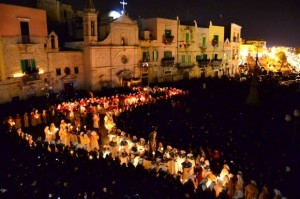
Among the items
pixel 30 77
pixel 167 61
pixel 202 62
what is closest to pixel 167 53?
pixel 167 61

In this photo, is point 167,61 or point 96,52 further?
point 167,61

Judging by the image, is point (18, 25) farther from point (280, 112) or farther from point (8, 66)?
point (280, 112)

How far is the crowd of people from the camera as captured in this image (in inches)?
388

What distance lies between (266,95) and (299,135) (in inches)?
384

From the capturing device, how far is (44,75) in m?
27.7

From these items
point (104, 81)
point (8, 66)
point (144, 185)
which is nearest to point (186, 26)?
point (104, 81)

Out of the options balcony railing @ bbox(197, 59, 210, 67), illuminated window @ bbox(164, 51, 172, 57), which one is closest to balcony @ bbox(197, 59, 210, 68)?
balcony railing @ bbox(197, 59, 210, 67)

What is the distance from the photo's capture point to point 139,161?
39.4 feet

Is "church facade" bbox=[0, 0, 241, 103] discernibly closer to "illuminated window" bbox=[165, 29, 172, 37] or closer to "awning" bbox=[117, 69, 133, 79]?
"awning" bbox=[117, 69, 133, 79]

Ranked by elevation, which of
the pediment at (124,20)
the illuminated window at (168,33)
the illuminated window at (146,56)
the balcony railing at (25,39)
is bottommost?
the illuminated window at (146,56)

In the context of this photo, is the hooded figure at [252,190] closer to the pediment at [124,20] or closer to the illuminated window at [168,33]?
the pediment at [124,20]

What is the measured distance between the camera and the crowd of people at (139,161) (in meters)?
9.87

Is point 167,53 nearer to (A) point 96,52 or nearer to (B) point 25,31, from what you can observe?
(A) point 96,52

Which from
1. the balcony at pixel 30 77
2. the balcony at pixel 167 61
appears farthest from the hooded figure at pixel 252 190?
the balcony at pixel 167 61
